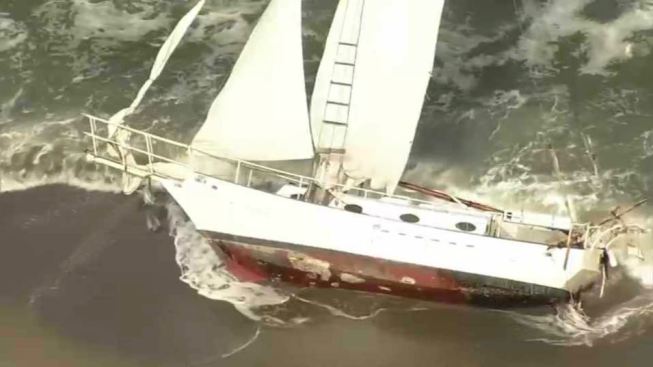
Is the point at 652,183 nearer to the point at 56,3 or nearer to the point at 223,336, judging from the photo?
the point at 223,336

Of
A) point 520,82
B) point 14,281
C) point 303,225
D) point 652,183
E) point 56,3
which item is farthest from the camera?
point 56,3

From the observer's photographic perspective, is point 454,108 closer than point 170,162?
No

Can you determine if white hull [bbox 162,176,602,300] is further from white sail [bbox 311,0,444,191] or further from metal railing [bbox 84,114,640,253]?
white sail [bbox 311,0,444,191]

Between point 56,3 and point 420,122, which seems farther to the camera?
point 56,3

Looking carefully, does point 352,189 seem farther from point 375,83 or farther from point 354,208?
point 375,83

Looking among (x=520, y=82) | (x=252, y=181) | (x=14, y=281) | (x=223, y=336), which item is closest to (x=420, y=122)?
(x=520, y=82)

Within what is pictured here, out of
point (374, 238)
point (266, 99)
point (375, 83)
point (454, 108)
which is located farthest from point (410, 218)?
point (454, 108)
